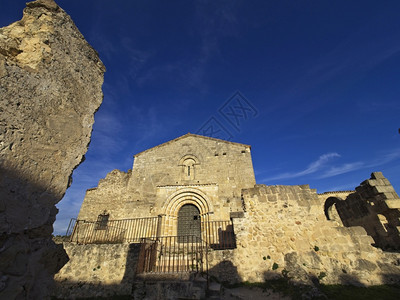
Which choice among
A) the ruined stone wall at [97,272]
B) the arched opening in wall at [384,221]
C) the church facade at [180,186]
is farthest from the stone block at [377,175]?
the ruined stone wall at [97,272]

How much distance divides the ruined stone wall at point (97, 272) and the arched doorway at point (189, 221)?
424cm

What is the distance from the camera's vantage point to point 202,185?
11852 millimetres

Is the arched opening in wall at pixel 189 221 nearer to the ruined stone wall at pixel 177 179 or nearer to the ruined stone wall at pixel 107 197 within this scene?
the ruined stone wall at pixel 177 179

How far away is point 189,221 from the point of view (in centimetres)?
1134

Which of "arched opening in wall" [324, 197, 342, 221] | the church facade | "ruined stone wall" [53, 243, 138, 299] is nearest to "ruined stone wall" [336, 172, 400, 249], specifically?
"arched opening in wall" [324, 197, 342, 221]

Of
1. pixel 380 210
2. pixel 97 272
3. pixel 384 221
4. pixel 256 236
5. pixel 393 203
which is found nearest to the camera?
pixel 256 236

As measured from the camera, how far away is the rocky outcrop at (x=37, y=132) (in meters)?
1.52

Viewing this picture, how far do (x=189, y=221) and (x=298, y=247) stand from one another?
663 centimetres

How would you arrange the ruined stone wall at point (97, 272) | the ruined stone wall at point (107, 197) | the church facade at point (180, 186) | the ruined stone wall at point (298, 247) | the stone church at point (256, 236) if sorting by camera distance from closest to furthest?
the ruined stone wall at point (298, 247) → the stone church at point (256, 236) → the ruined stone wall at point (97, 272) → the church facade at point (180, 186) → the ruined stone wall at point (107, 197)

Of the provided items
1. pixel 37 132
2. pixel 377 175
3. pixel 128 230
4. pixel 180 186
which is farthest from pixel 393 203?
pixel 128 230

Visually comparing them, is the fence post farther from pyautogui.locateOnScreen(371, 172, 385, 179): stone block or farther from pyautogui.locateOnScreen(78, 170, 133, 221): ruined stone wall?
pyautogui.locateOnScreen(371, 172, 385, 179): stone block

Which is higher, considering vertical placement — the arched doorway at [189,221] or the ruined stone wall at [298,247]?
the arched doorway at [189,221]

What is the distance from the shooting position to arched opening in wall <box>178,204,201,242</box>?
11033 mm

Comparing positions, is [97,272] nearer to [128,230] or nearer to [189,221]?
[128,230]
